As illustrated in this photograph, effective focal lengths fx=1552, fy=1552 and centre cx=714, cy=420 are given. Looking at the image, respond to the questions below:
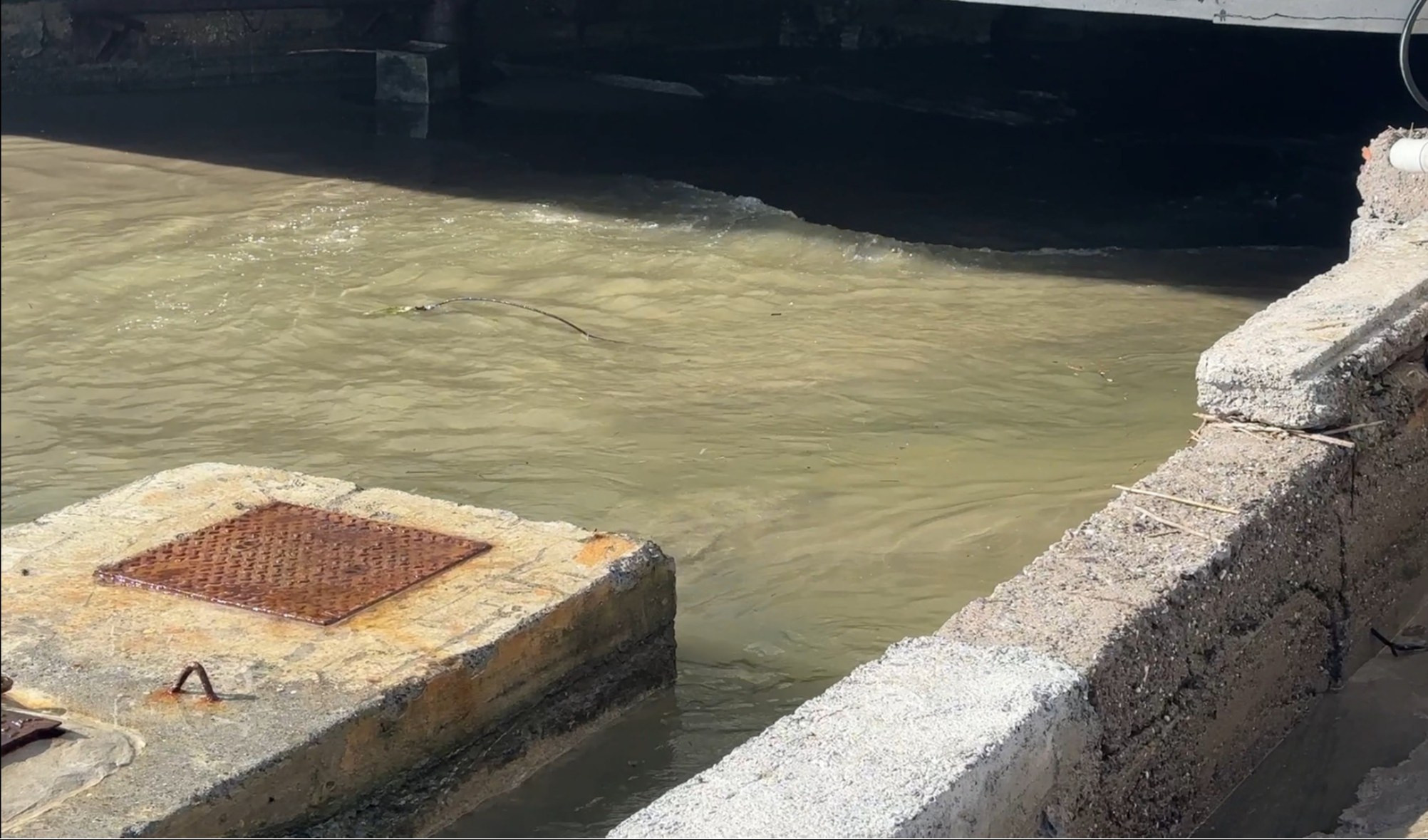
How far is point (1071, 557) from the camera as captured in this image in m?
3.29

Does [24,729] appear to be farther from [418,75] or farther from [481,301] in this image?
[418,75]

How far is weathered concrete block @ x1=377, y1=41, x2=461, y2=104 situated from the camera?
46.0 ft

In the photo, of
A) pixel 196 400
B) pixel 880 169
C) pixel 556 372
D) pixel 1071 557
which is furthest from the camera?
pixel 880 169

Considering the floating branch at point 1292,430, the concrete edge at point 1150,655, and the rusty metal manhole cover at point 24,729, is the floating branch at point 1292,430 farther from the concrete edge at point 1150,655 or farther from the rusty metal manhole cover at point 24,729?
the rusty metal manhole cover at point 24,729

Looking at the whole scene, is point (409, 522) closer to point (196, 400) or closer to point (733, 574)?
point (733, 574)

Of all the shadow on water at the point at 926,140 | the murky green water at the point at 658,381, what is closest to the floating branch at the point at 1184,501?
the murky green water at the point at 658,381

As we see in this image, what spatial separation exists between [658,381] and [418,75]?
312 inches

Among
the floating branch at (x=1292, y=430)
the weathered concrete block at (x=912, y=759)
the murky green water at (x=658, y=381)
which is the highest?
the floating branch at (x=1292, y=430)

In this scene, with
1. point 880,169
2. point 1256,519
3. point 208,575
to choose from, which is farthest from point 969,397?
point 880,169

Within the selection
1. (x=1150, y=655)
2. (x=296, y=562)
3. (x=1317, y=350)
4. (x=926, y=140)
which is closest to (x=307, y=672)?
(x=296, y=562)

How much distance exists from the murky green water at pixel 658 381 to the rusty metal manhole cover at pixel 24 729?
2.25ft

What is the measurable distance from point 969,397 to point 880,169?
19.6 feet

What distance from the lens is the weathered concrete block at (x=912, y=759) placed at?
2326mm

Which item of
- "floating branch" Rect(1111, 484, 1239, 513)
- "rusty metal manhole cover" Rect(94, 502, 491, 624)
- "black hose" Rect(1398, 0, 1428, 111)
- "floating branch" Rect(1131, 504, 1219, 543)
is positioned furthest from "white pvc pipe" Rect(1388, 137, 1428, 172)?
"rusty metal manhole cover" Rect(94, 502, 491, 624)
